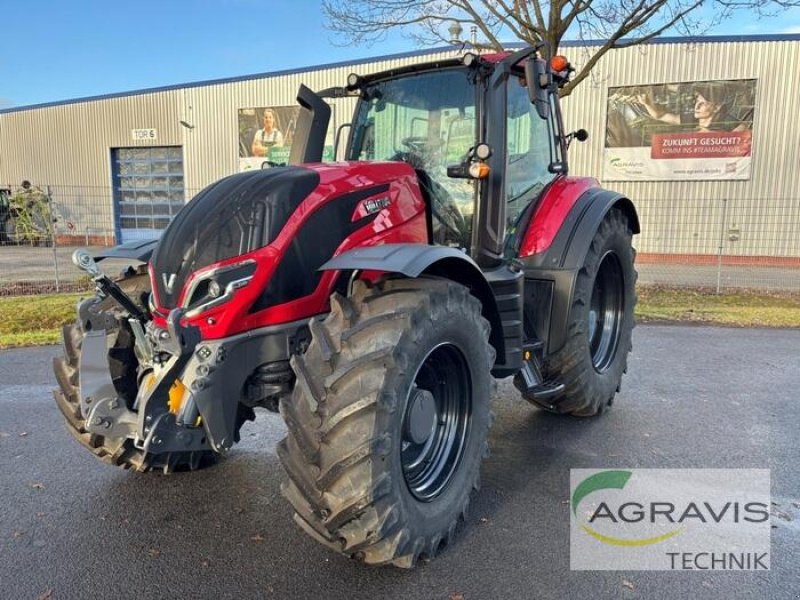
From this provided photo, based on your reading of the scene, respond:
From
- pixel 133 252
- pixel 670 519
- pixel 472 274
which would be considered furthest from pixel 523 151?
pixel 133 252

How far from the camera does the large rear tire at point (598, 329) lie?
162 inches

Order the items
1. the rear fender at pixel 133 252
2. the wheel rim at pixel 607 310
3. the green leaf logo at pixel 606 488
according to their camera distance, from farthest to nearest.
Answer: the wheel rim at pixel 607 310 → the rear fender at pixel 133 252 → the green leaf logo at pixel 606 488

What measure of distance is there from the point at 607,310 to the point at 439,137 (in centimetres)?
221

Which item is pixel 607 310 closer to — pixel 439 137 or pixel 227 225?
pixel 439 137

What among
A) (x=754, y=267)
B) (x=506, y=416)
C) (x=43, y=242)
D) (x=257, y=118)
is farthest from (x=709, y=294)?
(x=43, y=242)

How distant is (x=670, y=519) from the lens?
3.09m

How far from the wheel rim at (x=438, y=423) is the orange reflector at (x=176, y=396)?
95 centimetres

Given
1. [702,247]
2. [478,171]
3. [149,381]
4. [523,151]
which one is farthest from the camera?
[702,247]

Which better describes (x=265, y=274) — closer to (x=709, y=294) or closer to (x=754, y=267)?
(x=709, y=294)

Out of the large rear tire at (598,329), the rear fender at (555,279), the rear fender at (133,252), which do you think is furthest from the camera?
the large rear tire at (598,329)

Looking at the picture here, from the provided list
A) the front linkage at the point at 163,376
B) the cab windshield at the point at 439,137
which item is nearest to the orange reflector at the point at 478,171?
the cab windshield at the point at 439,137

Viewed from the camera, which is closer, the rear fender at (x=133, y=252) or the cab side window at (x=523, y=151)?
the rear fender at (x=133, y=252)

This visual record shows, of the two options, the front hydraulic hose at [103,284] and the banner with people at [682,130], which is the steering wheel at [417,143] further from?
the banner with people at [682,130]

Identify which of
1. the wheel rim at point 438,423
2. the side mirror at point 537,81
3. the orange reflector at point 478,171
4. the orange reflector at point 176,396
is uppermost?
the side mirror at point 537,81
